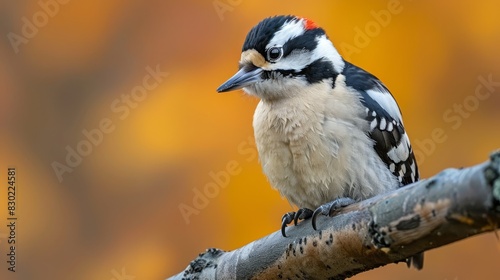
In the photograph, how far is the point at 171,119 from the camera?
3.56m

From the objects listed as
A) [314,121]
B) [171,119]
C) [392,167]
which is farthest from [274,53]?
[171,119]

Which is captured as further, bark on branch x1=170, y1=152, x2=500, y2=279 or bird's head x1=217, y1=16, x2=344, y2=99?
bird's head x1=217, y1=16, x2=344, y2=99

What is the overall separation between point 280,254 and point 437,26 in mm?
1901

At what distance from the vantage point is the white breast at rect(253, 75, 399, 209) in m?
2.27

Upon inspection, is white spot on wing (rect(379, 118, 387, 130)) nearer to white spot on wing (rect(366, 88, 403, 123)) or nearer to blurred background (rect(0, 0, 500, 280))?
white spot on wing (rect(366, 88, 403, 123))

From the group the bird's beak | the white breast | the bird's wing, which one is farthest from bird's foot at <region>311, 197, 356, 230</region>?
the bird's beak

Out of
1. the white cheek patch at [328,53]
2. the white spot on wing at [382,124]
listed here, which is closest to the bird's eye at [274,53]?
the white cheek patch at [328,53]

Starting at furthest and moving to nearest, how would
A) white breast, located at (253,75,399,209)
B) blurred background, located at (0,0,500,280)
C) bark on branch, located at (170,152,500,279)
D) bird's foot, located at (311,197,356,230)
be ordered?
1. blurred background, located at (0,0,500,280)
2. white breast, located at (253,75,399,209)
3. bird's foot, located at (311,197,356,230)
4. bark on branch, located at (170,152,500,279)

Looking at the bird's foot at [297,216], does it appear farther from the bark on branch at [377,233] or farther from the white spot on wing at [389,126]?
the white spot on wing at [389,126]

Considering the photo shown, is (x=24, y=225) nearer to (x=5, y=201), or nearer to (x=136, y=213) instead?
(x=5, y=201)

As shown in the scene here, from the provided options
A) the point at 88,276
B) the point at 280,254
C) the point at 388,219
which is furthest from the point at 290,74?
the point at 88,276

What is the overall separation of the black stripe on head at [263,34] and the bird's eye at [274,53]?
2 centimetres

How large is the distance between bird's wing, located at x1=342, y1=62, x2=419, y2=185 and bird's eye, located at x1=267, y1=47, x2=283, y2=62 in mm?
240

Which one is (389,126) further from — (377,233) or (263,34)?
(377,233)
